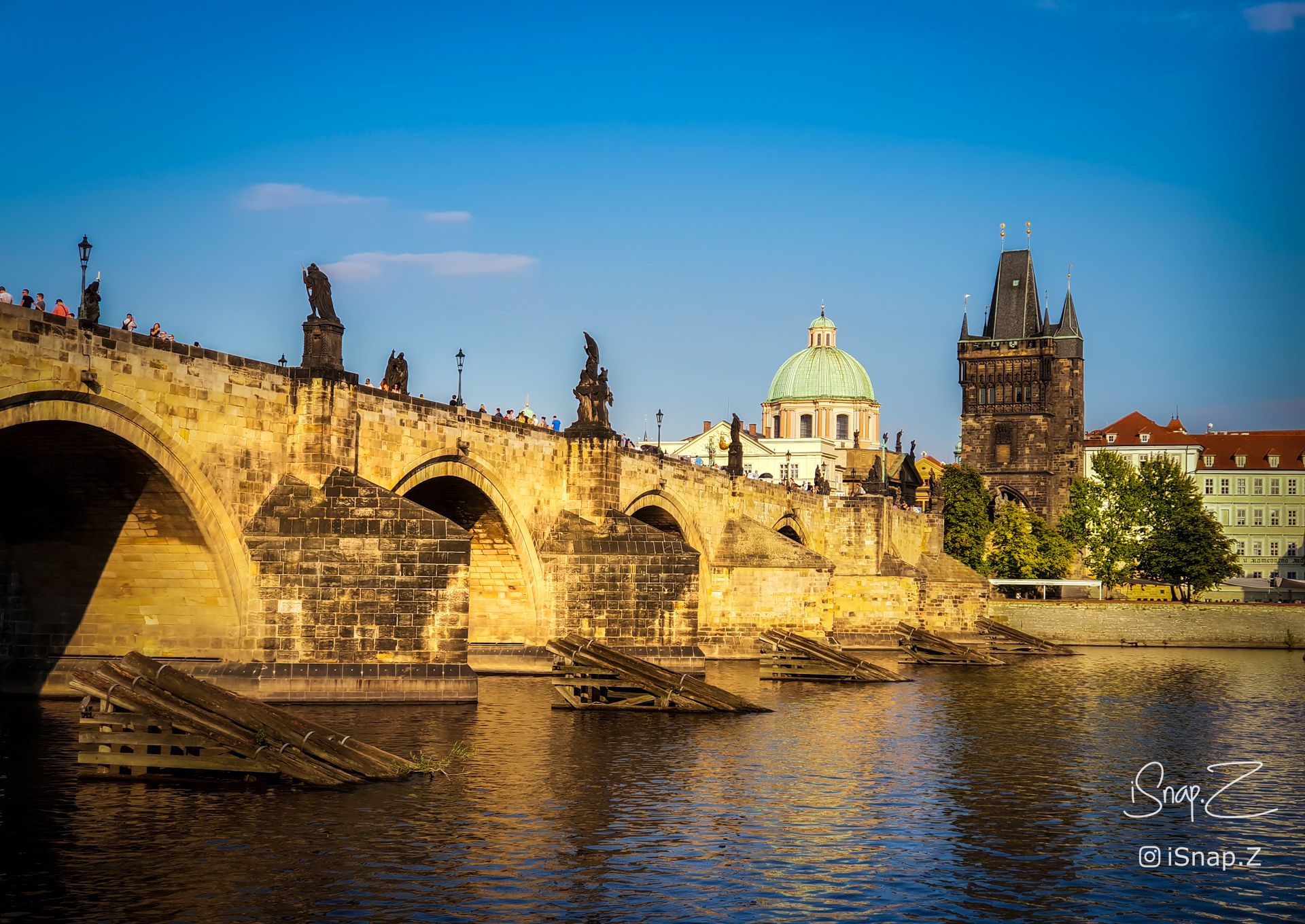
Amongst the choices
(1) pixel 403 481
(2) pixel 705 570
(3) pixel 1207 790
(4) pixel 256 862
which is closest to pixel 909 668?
(2) pixel 705 570

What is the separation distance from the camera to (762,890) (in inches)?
635

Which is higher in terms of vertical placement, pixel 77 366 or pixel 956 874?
pixel 77 366

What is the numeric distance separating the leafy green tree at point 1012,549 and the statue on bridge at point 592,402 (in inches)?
2035

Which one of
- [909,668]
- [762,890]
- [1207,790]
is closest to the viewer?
[762,890]

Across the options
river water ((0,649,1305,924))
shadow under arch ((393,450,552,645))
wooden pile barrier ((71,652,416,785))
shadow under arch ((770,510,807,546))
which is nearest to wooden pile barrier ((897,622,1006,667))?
shadow under arch ((770,510,807,546))

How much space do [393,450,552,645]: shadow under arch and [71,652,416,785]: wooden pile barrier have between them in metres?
15.9

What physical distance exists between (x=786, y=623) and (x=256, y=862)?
35.2m

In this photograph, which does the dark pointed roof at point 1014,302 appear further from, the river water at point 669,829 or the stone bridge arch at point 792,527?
the river water at point 669,829

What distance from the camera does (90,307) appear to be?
24859 mm

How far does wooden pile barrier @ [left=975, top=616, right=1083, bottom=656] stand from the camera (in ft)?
203

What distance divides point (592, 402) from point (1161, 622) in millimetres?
38874

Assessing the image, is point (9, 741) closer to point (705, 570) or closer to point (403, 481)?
point (403, 481)

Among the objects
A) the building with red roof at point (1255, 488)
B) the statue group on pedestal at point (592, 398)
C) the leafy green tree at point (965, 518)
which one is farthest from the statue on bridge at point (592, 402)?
the building with red roof at point (1255, 488)

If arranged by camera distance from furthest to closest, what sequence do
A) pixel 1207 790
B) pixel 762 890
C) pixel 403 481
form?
1. pixel 403 481
2. pixel 1207 790
3. pixel 762 890
